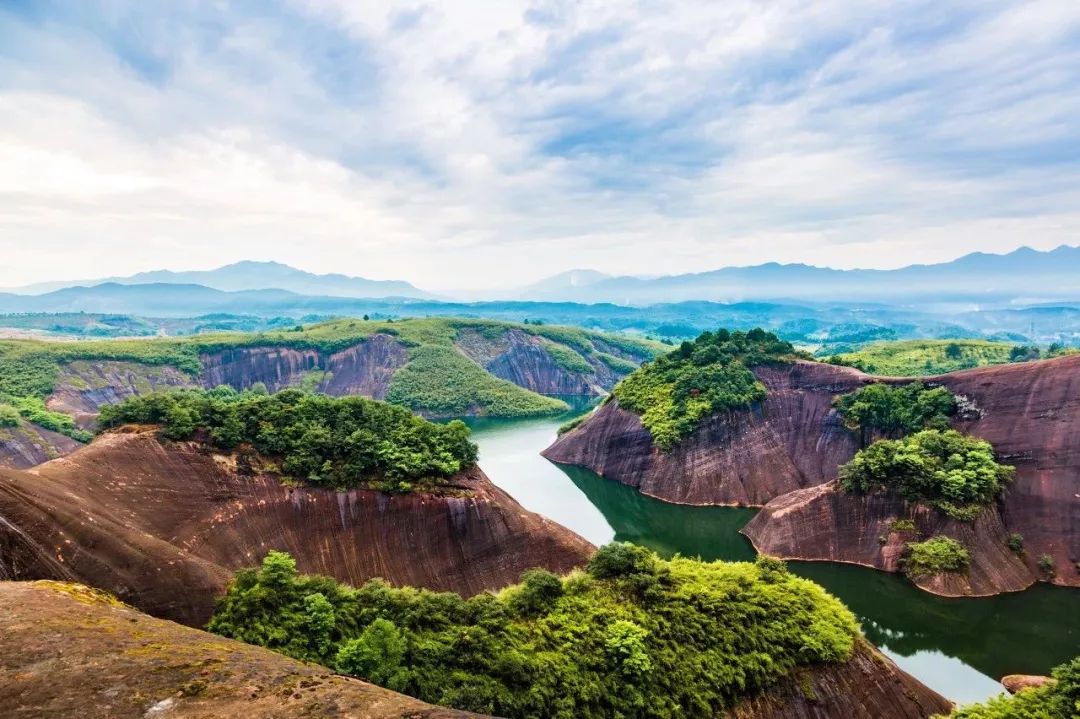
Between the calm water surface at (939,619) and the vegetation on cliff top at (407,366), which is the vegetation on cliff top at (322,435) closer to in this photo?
the calm water surface at (939,619)

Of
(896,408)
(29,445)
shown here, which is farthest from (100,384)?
(896,408)

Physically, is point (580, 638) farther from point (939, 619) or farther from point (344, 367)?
point (344, 367)

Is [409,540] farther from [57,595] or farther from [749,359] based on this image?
[749,359]

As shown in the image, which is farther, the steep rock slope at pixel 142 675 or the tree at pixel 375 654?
the tree at pixel 375 654

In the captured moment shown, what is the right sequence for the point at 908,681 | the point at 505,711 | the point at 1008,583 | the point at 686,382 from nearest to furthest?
the point at 505,711 → the point at 908,681 → the point at 1008,583 → the point at 686,382

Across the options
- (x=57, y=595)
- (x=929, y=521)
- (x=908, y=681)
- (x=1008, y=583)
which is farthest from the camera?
(x=929, y=521)

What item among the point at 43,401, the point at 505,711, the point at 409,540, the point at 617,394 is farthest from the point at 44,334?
the point at 505,711

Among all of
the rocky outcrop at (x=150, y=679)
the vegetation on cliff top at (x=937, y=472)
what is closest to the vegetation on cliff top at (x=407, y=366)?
the vegetation on cliff top at (x=937, y=472)
